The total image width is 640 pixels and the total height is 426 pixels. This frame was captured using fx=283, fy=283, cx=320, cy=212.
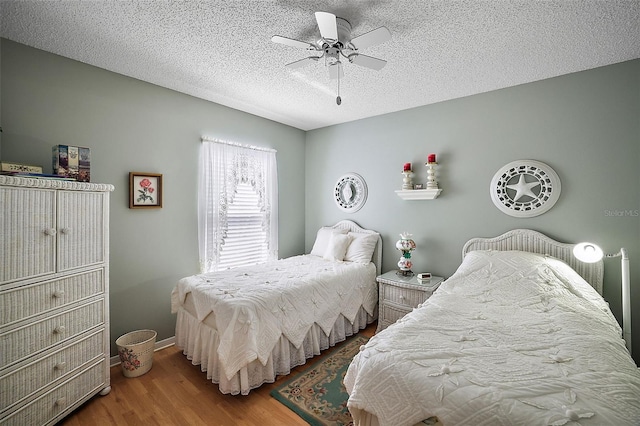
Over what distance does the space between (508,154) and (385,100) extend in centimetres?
139

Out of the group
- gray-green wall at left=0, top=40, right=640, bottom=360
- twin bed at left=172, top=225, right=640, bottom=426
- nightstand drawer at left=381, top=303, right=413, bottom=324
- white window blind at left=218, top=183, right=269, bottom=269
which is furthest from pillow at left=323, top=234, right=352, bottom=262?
white window blind at left=218, top=183, right=269, bottom=269

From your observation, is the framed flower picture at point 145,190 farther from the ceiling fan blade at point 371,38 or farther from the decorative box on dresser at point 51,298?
the ceiling fan blade at point 371,38

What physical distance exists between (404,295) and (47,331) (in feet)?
9.50

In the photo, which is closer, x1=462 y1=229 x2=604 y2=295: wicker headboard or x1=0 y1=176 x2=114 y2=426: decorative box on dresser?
x1=0 y1=176 x2=114 y2=426: decorative box on dresser

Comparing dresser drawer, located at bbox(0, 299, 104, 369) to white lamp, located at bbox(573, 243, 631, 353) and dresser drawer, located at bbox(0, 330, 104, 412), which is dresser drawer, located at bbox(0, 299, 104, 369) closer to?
dresser drawer, located at bbox(0, 330, 104, 412)

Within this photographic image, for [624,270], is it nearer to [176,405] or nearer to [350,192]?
[350,192]

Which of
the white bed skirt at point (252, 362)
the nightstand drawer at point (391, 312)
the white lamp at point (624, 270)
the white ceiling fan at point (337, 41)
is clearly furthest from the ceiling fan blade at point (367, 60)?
the nightstand drawer at point (391, 312)

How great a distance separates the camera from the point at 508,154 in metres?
2.85

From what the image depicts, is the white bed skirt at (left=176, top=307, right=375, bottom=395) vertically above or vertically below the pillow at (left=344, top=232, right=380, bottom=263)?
below

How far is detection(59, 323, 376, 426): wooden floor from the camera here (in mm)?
1893

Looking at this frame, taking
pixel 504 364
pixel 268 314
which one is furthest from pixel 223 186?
pixel 504 364

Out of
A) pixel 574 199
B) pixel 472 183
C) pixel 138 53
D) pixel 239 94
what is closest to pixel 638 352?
pixel 574 199

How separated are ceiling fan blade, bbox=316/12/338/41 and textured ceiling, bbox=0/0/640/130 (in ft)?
0.55

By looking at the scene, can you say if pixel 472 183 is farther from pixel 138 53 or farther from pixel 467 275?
pixel 138 53
